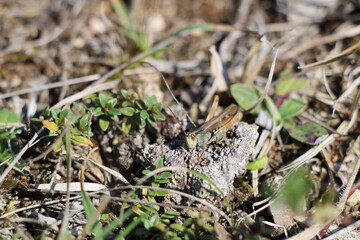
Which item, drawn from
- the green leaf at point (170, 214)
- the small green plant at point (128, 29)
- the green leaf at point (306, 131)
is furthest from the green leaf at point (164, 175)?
the small green plant at point (128, 29)

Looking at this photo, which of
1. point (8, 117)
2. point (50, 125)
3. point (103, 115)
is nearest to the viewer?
point (50, 125)

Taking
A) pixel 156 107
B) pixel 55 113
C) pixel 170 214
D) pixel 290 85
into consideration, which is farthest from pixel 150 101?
pixel 290 85

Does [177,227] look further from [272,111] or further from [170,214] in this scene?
[272,111]

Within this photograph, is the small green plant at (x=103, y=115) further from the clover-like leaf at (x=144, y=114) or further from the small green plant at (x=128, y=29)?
the small green plant at (x=128, y=29)

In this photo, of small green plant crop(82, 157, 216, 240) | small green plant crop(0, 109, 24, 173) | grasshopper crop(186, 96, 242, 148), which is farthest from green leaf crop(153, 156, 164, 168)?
small green plant crop(0, 109, 24, 173)

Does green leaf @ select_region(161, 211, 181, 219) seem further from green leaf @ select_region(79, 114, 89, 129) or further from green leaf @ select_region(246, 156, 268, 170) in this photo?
green leaf @ select_region(79, 114, 89, 129)

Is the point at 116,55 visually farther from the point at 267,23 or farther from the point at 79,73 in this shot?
the point at 267,23

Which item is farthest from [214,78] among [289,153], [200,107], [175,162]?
[175,162]
